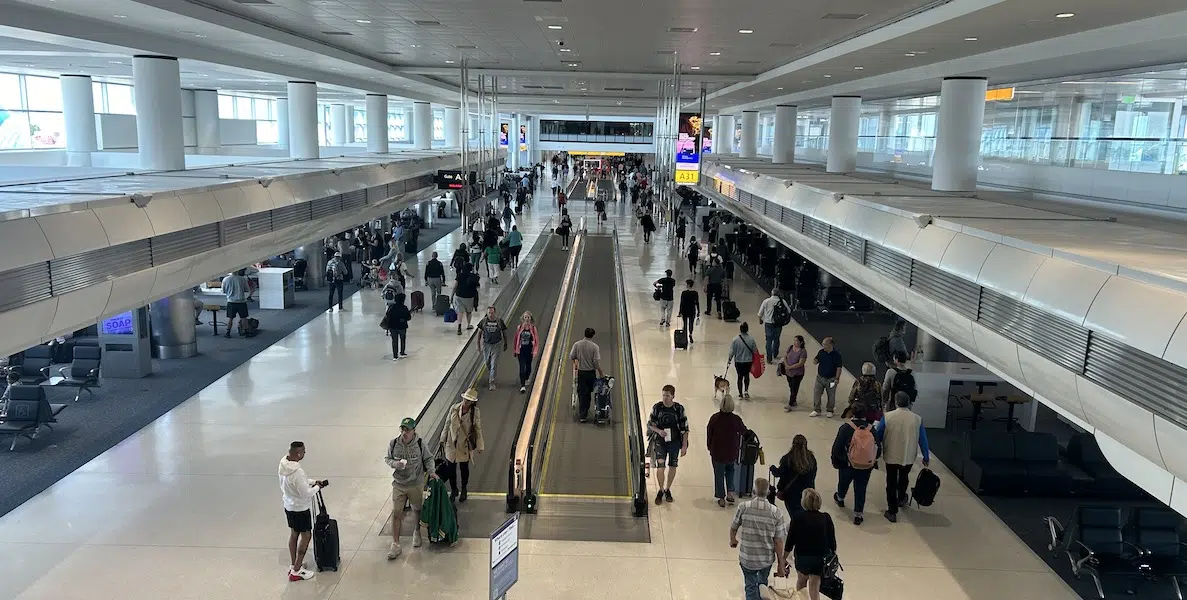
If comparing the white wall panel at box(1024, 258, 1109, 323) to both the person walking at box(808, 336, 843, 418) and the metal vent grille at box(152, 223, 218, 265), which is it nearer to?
the person walking at box(808, 336, 843, 418)

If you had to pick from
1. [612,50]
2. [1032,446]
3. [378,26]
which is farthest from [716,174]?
[1032,446]

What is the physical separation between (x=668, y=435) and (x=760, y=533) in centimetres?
248

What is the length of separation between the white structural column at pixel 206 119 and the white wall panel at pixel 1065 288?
2690 centimetres

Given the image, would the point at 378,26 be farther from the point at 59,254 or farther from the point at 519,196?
the point at 519,196

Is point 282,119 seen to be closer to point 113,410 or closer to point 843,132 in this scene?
point 843,132

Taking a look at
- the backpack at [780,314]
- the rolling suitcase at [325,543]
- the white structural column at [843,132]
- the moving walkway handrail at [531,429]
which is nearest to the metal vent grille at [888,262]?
the backpack at [780,314]

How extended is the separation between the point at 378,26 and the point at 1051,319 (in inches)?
442

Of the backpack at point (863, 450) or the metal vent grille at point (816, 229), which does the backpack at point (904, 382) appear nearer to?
the backpack at point (863, 450)

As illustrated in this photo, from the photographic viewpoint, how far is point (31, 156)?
23094mm

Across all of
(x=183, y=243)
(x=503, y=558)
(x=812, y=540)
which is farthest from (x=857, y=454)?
(x=183, y=243)

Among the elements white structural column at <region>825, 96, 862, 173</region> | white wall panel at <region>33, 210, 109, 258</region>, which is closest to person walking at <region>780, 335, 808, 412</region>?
white wall panel at <region>33, 210, 109, 258</region>

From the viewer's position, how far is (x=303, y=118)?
75.7 ft

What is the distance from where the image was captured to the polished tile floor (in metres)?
7.16

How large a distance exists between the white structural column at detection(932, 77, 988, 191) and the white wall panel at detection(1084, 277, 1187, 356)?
10.6 metres
